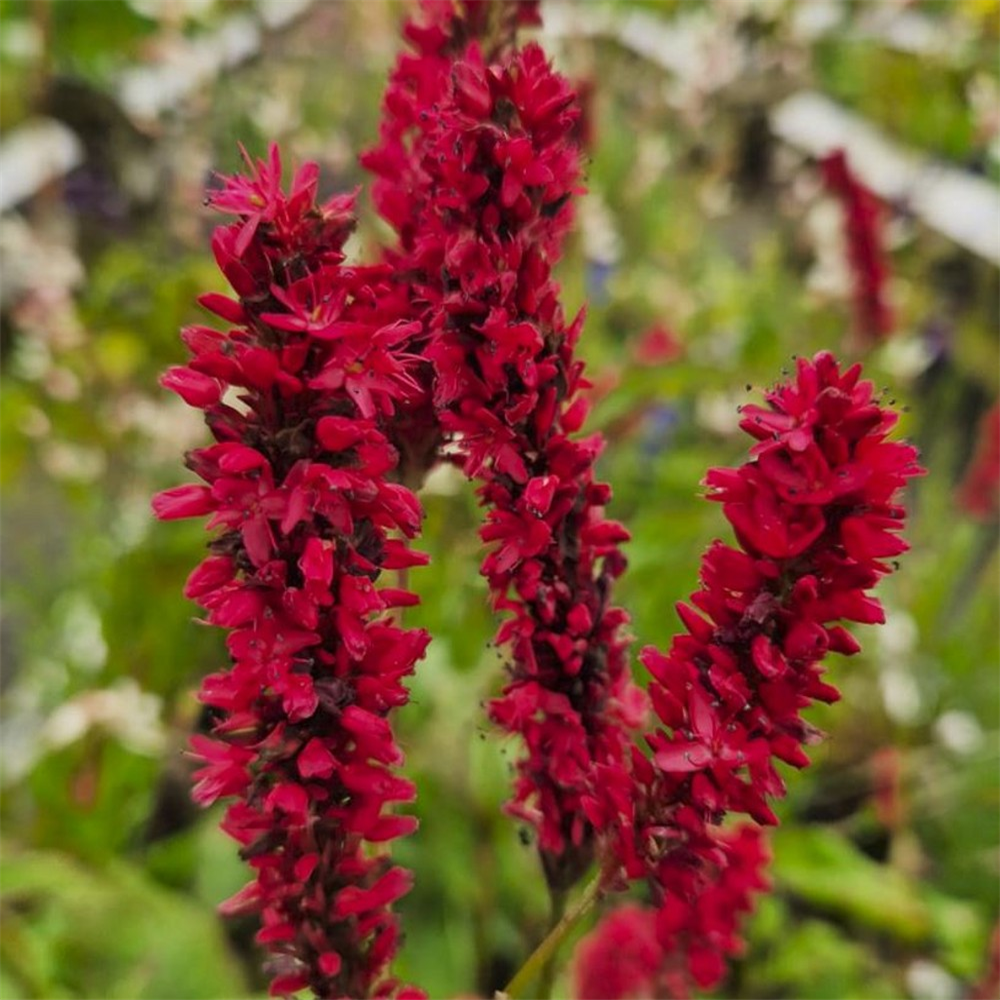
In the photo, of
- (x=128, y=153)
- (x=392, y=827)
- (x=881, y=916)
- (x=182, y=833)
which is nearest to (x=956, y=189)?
(x=128, y=153)

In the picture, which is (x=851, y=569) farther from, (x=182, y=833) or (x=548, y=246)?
(x=182, y=833)

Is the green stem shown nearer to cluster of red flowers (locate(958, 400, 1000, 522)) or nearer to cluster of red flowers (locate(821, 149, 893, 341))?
cluster of red flowers (locate(821, 149, 893, 341))

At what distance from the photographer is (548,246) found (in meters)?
0.39

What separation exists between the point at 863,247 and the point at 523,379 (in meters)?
0.93

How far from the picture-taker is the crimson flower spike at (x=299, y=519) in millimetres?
326

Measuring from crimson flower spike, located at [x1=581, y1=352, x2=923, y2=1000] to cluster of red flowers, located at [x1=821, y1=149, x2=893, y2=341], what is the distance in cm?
87

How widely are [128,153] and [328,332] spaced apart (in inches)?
84.6

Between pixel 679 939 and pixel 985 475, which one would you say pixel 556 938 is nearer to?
pixel 679 939

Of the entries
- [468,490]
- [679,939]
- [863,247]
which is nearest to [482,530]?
[679,939]

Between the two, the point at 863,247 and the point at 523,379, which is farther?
the point at 863,247

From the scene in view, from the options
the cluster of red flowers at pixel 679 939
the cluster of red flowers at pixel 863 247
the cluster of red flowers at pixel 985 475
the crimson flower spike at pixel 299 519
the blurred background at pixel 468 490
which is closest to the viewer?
the crimson flower spike at pixel 299 519

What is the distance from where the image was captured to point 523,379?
364 millimetres

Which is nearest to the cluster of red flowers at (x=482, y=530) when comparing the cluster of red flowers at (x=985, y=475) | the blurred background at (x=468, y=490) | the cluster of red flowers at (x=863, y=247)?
the blurred background at (x=468, y=490)

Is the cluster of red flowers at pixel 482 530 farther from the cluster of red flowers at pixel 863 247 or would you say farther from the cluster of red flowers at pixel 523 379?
the cluster of red flowers at pixel 863 247
